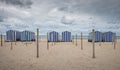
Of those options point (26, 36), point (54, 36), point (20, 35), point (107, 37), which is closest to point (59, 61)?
point (54, 36)

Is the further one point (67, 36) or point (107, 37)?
point (67, 36)

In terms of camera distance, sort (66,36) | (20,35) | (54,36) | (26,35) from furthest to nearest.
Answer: (20,35) < (26,35) < (66,36) < (54,36)

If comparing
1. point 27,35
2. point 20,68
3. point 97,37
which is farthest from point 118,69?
point 27,35

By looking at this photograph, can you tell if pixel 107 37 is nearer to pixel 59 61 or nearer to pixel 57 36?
pixel 57 36

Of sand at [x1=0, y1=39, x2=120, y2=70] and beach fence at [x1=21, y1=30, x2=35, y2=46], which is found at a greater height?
beach fence at [x1=21, y1=30, x2=35, y2=46]

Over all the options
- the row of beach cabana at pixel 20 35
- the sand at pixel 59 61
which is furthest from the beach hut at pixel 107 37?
the sand at pixel 59 61

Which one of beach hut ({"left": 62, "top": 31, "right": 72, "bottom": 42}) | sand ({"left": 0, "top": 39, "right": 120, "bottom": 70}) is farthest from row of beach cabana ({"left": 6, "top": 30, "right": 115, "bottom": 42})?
sand ({"left": 0, "top": 39, "right": 120, "bottom": 70})

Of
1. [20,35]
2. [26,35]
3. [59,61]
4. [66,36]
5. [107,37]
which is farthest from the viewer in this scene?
[20,35]

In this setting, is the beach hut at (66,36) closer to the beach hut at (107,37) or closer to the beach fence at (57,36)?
the beach fence at (57,36)

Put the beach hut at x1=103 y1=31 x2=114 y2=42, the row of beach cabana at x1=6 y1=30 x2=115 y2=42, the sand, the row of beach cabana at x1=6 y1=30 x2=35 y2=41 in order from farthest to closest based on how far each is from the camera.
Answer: the row of beach cabana at x1=6 y1=30 x2=35 y2=41, the row of beach cabana at x1=6 y1=30 x2=115 y2=42, the beach hut at x1=103 y1=31 x2=114 y2=42, the sand

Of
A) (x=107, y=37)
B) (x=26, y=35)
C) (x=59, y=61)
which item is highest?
(x=26, y=35)

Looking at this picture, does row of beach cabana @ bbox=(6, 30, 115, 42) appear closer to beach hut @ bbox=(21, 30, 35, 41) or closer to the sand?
beach hut @ bbox=(21, 30, 35, 41)

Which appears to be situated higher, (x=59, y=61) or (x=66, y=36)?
(x=66, y=36)

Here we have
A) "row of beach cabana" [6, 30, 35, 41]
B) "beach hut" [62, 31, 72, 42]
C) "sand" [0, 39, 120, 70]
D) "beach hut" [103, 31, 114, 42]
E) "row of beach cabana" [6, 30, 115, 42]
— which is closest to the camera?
"sand" [0, 39, 120, 70]
